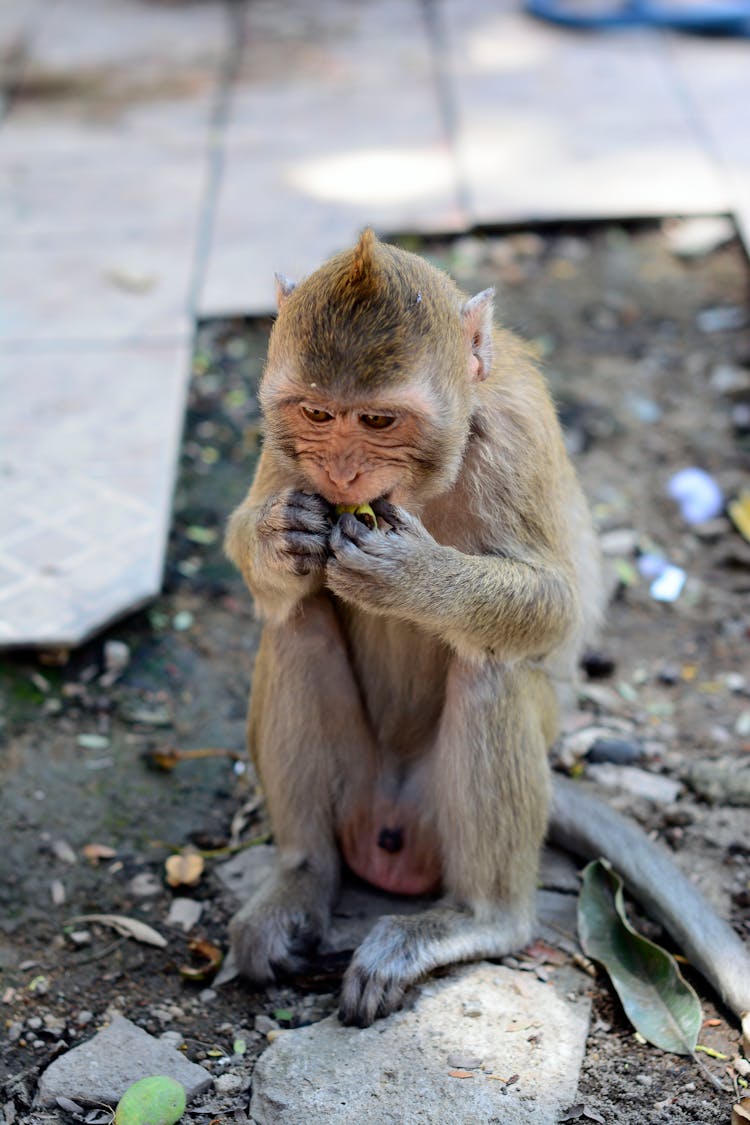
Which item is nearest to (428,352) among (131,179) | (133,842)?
(133,842)

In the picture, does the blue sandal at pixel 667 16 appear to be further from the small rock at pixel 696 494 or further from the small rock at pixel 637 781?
the small rock at pixel 637 781

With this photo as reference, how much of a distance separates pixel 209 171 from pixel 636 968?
6326 millimetres

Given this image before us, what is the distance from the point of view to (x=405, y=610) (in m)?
3.75

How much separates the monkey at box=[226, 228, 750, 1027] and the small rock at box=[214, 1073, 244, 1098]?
14.5 inches

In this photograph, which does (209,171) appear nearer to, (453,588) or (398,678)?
(398,678)

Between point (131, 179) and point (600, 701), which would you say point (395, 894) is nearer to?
point (600, 701)

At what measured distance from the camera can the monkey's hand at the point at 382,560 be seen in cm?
363

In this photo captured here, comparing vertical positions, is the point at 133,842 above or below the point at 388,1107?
below

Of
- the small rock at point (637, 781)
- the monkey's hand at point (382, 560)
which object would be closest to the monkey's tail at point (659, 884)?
the small rock at point (637, 781)

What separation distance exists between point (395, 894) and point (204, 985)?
671 millimetres

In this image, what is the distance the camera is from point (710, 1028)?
3.79m

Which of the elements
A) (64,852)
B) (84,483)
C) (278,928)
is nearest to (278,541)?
(278,928)

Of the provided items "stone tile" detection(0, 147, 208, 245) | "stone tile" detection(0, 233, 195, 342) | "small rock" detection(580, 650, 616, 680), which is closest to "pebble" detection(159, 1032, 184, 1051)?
"small rock" detection(580, 650, 616, 680)

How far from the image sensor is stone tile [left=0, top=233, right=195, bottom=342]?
283 inches
